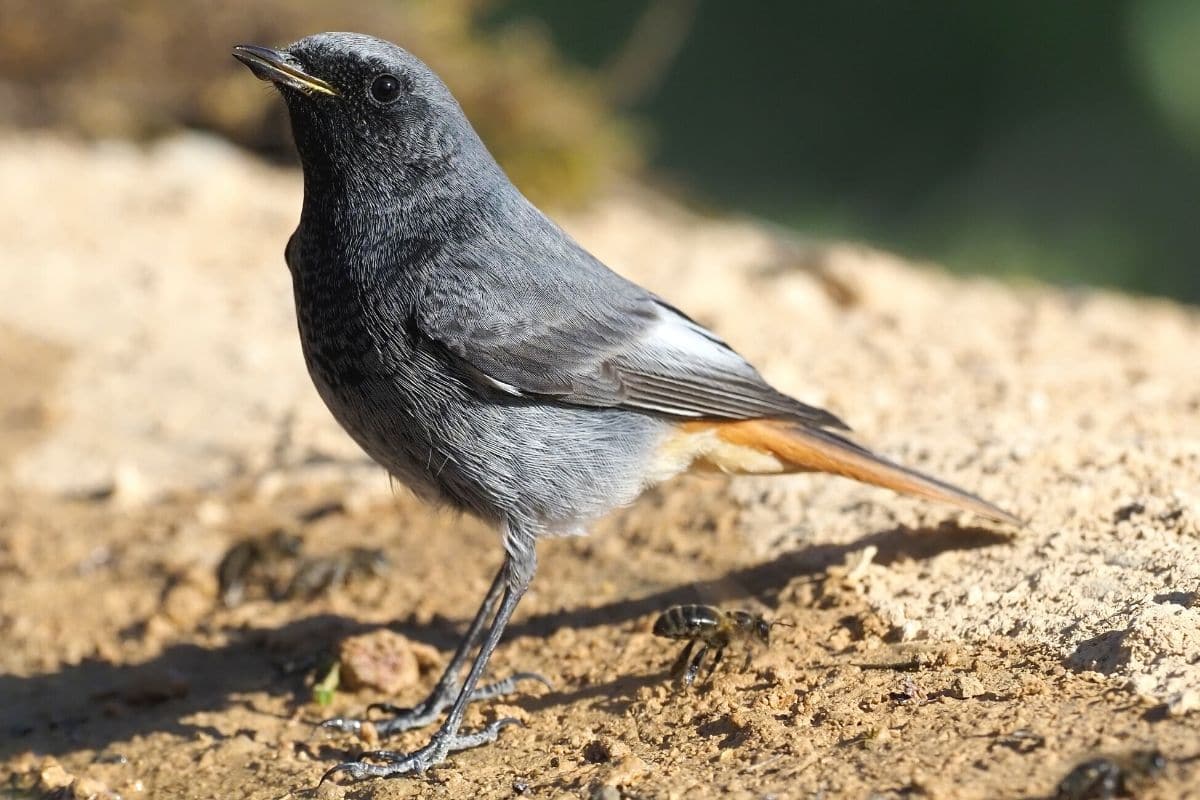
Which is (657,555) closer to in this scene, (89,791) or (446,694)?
(446,694)

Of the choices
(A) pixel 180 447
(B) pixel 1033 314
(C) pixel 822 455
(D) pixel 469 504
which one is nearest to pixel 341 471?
(A) pixel 180 447

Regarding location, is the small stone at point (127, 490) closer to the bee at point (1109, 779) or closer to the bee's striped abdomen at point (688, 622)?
the bee's striped abdomen at point (688, 622)

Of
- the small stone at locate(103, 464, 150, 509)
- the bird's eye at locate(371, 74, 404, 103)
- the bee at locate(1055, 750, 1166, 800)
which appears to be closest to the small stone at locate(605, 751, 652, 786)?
the bee at locate(1055, 750, 1166, 800)

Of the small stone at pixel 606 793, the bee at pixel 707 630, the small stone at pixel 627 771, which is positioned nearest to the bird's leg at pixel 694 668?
the bee at pixel 707 630

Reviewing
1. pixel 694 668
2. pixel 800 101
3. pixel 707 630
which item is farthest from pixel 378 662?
pixel 800 101

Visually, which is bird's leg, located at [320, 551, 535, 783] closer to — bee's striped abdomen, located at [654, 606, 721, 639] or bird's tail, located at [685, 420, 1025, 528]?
bee's striped abdomen, located at [654, 606, 721, 639]
